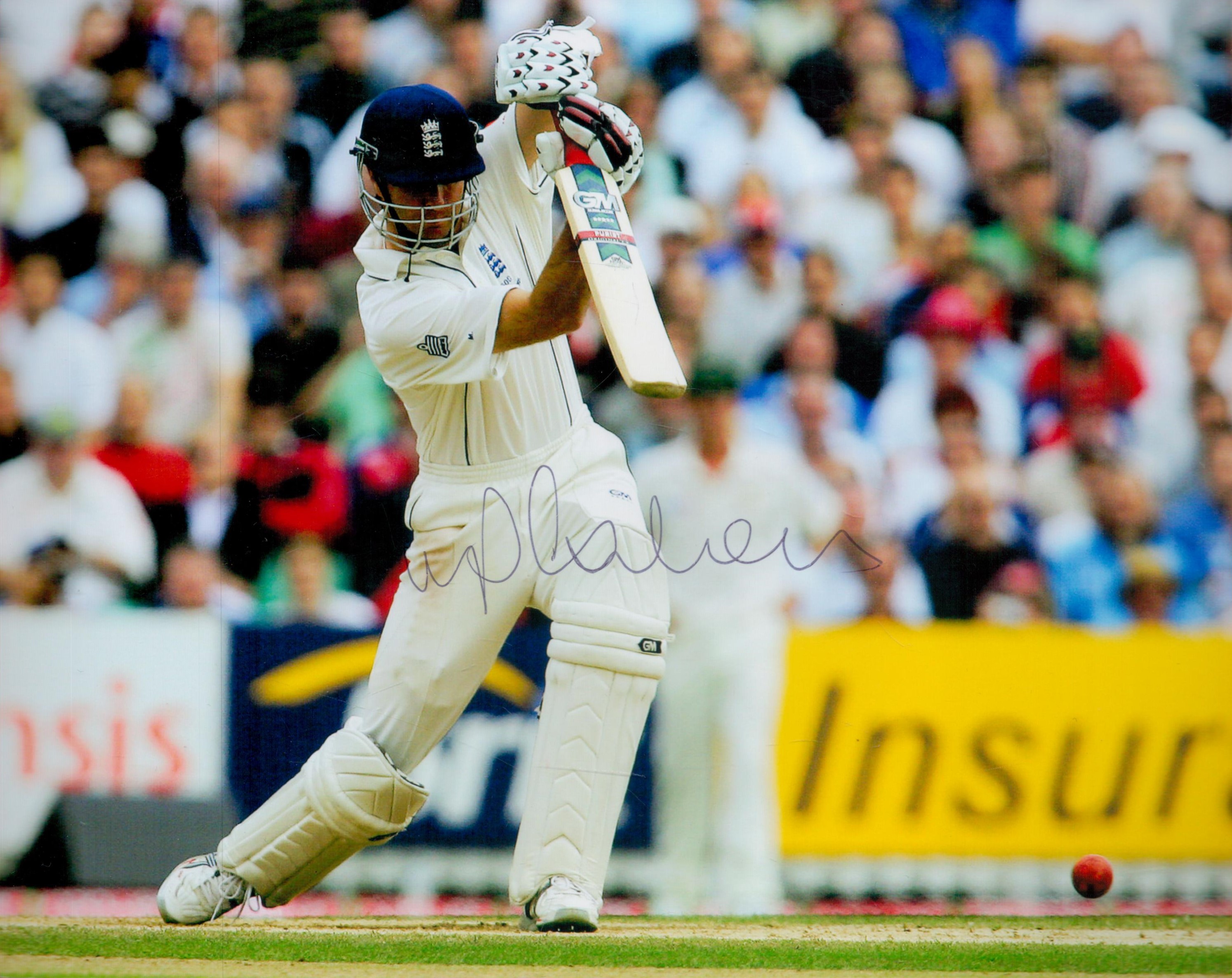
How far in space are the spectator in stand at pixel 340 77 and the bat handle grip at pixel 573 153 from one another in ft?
7.89

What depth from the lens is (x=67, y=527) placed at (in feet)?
17.8

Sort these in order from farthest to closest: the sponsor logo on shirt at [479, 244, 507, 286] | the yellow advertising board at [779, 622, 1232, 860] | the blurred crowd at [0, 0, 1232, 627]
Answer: the blurred crowd at [0, 0, 1232, 627] → the yellow advertising board at [779, 622, 1232, 860] → the sponsor logo on shirt at [479, 244, 507, 286]

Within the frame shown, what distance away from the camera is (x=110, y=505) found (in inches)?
213

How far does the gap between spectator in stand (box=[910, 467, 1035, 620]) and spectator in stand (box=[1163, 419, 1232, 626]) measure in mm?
616

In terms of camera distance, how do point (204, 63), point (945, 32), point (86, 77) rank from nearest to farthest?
1. point (204, 63)
2. point (86, 77)
3. point (945, 32)

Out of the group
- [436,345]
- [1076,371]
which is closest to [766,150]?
[1076,371]

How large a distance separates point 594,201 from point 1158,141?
3695 millimetres

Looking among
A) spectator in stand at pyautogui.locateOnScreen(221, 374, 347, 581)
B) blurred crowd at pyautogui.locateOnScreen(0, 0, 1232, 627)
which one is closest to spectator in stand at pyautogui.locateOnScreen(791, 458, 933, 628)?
blurred crowd at pyautogui.locateOnScreen(0, 0, 1232, 627)

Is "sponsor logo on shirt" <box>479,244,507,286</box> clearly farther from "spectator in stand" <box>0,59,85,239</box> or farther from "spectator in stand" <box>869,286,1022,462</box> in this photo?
"spectator in stand" <box>0,59,85,239</box>

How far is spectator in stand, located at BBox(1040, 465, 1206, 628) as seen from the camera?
5496 millimetres

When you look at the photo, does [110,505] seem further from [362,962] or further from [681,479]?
Answer: [362,962]

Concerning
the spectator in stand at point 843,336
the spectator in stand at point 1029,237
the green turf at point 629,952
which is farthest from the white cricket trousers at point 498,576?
the spectator in stand at point 1029,237

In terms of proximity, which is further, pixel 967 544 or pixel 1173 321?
pixel 1173 321

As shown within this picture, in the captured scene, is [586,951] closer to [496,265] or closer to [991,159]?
[496,265]
